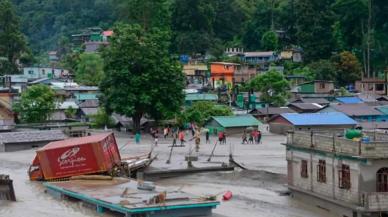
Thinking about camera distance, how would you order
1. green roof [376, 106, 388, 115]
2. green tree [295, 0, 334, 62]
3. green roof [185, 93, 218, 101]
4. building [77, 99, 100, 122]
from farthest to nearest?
green tree [295, 0, 334, 62] → green roof [185, 93, 218, 101] → building [77, 99, 100, 122] → green roof [376, 106, 388, 115]

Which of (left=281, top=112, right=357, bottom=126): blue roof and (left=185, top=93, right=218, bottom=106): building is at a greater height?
(left=185, top=93, right=218, bottom=106): building

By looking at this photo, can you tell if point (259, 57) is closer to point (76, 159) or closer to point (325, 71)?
point (325, 71)

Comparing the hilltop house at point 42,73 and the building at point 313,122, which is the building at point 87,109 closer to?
the building at point 313,122

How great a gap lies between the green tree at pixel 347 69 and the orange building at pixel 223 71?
32.4ft

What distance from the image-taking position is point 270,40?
295 feet

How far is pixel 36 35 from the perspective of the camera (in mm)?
132125

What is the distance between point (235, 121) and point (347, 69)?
28.8 m

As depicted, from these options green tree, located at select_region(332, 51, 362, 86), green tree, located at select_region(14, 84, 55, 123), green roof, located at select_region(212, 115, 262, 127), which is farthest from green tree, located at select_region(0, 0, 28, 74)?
green roof, located at select_region(212, 115, 262, 127)

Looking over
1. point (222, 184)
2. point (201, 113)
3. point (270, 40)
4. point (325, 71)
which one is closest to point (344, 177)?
point (222, 184)

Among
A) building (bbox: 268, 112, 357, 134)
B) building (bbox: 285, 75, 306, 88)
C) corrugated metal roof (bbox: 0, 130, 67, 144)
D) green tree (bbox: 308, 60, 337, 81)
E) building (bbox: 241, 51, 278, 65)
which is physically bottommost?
corrugated metal roof (bbox: 0, 130, 67, 144)

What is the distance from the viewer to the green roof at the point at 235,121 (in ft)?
179

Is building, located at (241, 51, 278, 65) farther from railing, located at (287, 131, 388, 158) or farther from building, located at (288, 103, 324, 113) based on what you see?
railing, located at (287, 131, 388, 158)

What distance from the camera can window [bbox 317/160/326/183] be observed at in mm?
27413

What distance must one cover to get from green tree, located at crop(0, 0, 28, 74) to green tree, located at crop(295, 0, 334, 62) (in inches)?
1128
